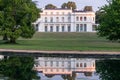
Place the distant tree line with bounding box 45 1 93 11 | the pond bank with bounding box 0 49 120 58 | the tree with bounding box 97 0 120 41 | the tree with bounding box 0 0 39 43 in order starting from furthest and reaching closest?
the distant tree line with bounding box 45 1 93 11
the tree with bounding box 0 0 39 43
the tree with bounding box 97 0 120 41
the pond bank with bounding box 0 49 120 58

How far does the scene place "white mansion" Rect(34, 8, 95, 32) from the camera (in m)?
151

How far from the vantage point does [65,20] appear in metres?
153

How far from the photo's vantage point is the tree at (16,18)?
5766 cm

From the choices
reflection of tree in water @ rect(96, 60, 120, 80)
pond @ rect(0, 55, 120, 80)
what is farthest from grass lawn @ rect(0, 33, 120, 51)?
reflection of tree in water @ rect(96, 60, 120, 80)

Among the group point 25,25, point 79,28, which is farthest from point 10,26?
point 79,28

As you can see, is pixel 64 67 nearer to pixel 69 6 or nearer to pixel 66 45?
pixel 66 45

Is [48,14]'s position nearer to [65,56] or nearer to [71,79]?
[65,56]

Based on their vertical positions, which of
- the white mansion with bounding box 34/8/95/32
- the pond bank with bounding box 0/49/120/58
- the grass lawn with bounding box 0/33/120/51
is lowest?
the white mansion with bounding box 34/8/95/32

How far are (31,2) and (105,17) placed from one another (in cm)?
1900

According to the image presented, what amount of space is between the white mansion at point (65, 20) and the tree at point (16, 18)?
89133 mm

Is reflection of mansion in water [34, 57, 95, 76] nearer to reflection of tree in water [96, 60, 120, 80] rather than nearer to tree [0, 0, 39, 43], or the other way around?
reflection of tree in water [96, 60, 120, 80]

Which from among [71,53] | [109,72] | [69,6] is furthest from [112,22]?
[69,6]

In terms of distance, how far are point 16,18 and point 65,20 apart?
93318mm

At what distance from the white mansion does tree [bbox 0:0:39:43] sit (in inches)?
3509
